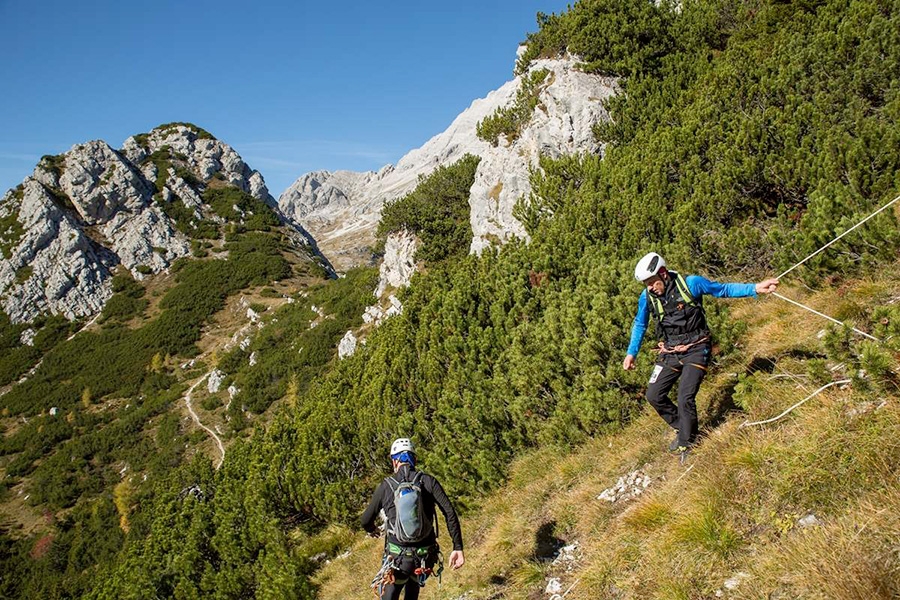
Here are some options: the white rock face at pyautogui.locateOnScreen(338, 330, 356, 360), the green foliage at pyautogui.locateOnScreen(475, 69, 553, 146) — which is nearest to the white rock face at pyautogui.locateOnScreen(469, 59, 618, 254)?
the green foliage at pyautogui.locateOnScreen(475, 69, 553, 146)

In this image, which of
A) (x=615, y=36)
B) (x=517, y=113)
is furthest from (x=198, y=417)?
(x=615, y=36)

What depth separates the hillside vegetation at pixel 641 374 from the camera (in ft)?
11.7

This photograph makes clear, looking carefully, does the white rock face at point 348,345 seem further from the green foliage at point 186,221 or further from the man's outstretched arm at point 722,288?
the green foliage at point 186,221

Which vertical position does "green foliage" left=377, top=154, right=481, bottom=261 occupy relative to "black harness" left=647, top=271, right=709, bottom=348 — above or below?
above

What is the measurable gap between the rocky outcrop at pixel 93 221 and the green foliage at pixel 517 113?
5425 centimetres

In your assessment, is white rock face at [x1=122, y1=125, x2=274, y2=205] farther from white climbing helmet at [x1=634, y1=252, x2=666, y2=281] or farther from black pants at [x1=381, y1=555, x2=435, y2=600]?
white climbing helmet at [x1=634, y1=252, x2=666, y2=281]

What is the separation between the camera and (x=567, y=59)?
19016mm

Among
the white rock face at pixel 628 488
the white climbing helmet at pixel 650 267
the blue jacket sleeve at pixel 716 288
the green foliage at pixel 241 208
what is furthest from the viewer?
the green foliage at pixel 241 208

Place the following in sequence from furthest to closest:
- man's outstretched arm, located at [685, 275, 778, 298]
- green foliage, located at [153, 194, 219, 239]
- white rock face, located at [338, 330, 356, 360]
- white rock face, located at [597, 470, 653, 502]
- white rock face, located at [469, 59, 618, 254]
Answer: green foliage, located at [153, 194, 219, 239] → white rock face, located at [338, 330, 356, 360] → white rock face, located at [469, 59, 618, 254] → white rock face, located at [597, 470, 653, 502] → man's outstretched arm, located at [685, 275, 778, 298]

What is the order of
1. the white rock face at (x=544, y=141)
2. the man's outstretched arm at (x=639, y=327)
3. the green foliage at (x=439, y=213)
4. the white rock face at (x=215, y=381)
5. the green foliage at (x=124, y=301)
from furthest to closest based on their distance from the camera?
the green foliage at (x=124, y=301) → the white rock face at (x=215, y=381) → the green foliage at (x=439, y=213) → the white rock face at (x=544, y=141) → the man's outstretched arm at (x=639, y=327)

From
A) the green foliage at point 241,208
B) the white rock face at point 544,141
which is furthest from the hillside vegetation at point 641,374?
the green foliage at point 241,208

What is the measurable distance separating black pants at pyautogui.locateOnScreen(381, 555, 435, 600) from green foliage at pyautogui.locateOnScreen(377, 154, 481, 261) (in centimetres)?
1832

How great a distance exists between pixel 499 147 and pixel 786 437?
58.4 ft

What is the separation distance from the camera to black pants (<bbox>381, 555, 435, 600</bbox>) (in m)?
4.85
